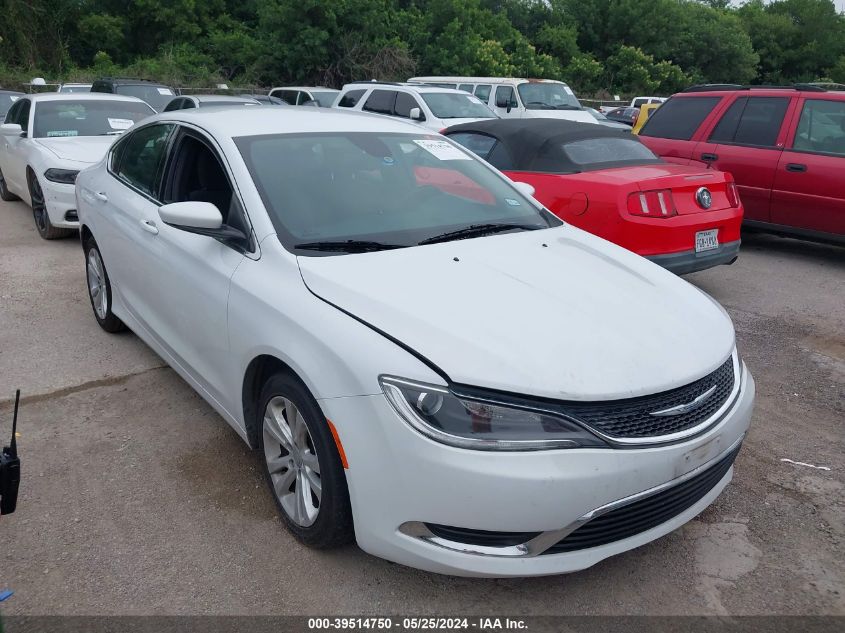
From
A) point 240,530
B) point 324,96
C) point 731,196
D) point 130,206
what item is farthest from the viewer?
point 324,96

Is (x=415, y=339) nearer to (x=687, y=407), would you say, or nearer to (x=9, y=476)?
(x=687, y=407)

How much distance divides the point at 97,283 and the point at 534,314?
12.3ft

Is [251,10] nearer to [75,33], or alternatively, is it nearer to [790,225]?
[75,33]

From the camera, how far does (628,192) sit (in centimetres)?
568

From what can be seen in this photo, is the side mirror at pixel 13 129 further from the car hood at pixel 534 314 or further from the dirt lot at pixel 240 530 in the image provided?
the car hood at pixel 534 314

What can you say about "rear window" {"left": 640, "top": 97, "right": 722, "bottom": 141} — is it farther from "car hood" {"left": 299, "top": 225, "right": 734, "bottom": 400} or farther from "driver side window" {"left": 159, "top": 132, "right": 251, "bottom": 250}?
"driver side window" {"left": 159, "top": 132, "right": 251, "bottom": 250}

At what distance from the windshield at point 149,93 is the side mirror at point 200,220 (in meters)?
14.0

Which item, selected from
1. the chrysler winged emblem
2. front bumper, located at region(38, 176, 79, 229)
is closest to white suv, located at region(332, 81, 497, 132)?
front bumper, located at region(38, 176, 79, 229)

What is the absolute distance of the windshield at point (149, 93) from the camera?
1608cm

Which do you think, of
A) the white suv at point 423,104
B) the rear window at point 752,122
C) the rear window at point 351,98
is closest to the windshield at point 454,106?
the white suv at point 423,104

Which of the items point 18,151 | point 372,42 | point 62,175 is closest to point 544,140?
point 62,175

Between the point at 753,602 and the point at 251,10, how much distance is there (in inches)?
1446

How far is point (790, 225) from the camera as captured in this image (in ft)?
24.7

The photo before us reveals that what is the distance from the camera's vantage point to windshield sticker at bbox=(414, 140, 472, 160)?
4145mm
